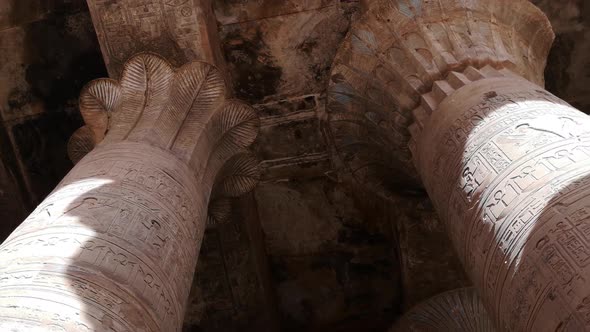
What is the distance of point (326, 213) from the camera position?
6.96 m

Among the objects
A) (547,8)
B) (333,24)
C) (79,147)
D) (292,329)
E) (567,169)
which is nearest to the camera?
(567,169)

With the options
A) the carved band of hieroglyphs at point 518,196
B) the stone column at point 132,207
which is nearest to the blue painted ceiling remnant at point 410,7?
the carved band of hieroglyphs at point 518,196

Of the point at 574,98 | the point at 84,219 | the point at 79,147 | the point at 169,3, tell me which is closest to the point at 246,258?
the point at 79,147

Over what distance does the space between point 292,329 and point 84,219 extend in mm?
4486

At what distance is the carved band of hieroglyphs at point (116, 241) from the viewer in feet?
8.63

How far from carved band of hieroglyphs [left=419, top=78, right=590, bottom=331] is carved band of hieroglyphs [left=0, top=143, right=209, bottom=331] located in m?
1.40

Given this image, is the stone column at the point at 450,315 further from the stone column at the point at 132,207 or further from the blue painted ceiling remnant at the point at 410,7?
the blue painted ceiling remnant at the point at 410,7

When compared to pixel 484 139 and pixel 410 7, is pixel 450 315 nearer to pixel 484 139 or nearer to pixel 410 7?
pixel 410 7

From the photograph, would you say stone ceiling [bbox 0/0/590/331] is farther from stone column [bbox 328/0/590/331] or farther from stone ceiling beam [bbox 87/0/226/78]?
stone column [bbox 328/0/590/331]

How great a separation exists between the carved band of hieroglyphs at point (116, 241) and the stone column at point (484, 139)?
55.7 inches

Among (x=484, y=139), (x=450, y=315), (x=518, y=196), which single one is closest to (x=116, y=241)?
(x=518, y=196)

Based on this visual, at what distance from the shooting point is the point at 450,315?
593 cm

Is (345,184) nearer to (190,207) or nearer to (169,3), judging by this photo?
(169,3)

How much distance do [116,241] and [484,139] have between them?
1.85 metres
